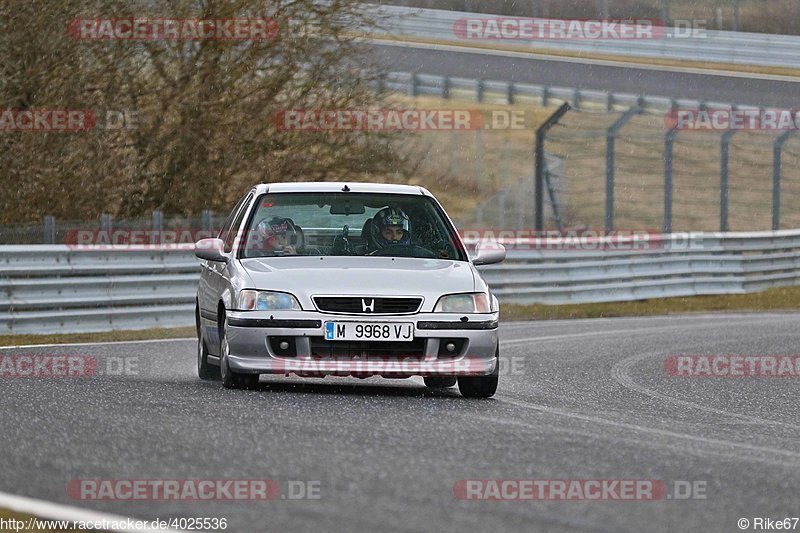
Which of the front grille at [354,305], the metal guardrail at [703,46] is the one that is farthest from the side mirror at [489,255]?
the metal guardrail at [703,46]

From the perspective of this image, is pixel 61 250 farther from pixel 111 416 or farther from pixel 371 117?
→ pixel 111 416

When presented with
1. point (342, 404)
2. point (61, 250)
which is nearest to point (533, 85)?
point (61, 250)

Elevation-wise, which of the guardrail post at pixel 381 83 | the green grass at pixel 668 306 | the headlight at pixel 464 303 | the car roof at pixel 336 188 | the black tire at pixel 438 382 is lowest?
the green grass at pixel 668 306

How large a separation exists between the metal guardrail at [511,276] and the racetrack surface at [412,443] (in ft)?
15.3

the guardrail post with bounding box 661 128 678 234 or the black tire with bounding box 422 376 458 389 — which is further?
the guardrail post with bounding box 661 128 678 234

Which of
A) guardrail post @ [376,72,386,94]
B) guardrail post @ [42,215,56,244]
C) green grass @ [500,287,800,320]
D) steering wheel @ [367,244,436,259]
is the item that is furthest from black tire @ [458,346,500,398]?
guardrail post @ [376,72,386,94]

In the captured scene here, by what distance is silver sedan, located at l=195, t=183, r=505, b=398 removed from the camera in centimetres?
1001

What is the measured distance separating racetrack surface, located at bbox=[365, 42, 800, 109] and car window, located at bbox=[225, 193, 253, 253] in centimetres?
2473

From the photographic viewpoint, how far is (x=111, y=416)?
8.84m

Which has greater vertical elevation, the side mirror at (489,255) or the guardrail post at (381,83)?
the guardrail post at (381,83)

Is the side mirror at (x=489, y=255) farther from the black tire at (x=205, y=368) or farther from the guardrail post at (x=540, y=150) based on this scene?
the guardrail post at (x=540, y=150)

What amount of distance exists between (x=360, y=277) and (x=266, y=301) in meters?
0.61

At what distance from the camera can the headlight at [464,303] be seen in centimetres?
1016

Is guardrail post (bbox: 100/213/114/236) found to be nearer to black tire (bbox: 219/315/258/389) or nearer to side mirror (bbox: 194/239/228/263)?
side mirror (bbox: 194/239/228/263)
